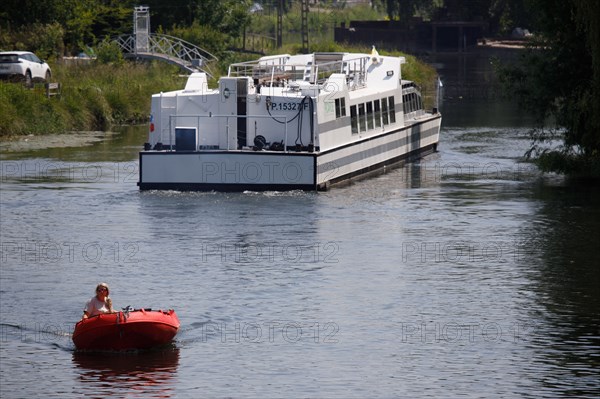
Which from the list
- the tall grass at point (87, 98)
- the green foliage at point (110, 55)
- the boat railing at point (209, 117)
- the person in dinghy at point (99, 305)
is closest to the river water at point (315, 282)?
the person in dinghy at point (99, 305)

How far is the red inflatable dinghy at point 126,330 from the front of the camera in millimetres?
24703

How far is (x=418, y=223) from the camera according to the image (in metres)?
37.7

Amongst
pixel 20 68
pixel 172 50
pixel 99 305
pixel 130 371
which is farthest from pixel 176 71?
pixel 130 371

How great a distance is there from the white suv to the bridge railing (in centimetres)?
1087

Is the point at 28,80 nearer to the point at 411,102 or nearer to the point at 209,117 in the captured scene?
the point at 411,102

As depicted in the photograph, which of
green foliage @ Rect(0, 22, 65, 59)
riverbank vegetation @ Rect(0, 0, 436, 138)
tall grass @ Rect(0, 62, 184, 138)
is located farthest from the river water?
green foliage @ Rect(0, 22, 65, 59)

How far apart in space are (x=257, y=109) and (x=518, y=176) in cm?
979

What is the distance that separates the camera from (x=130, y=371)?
24156 millimetres

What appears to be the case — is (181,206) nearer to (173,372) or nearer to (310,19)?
(173,372)

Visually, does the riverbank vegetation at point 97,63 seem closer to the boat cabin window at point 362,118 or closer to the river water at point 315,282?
the river water at point 315,282

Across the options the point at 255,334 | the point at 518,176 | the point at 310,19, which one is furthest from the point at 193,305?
the point at 310,19

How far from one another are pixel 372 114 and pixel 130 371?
80.2 ft

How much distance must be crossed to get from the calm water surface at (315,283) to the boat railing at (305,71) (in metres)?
4.15

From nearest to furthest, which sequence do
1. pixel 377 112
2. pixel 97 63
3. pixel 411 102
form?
pixel 377 112, pixel 411 102, pixel 97 63
